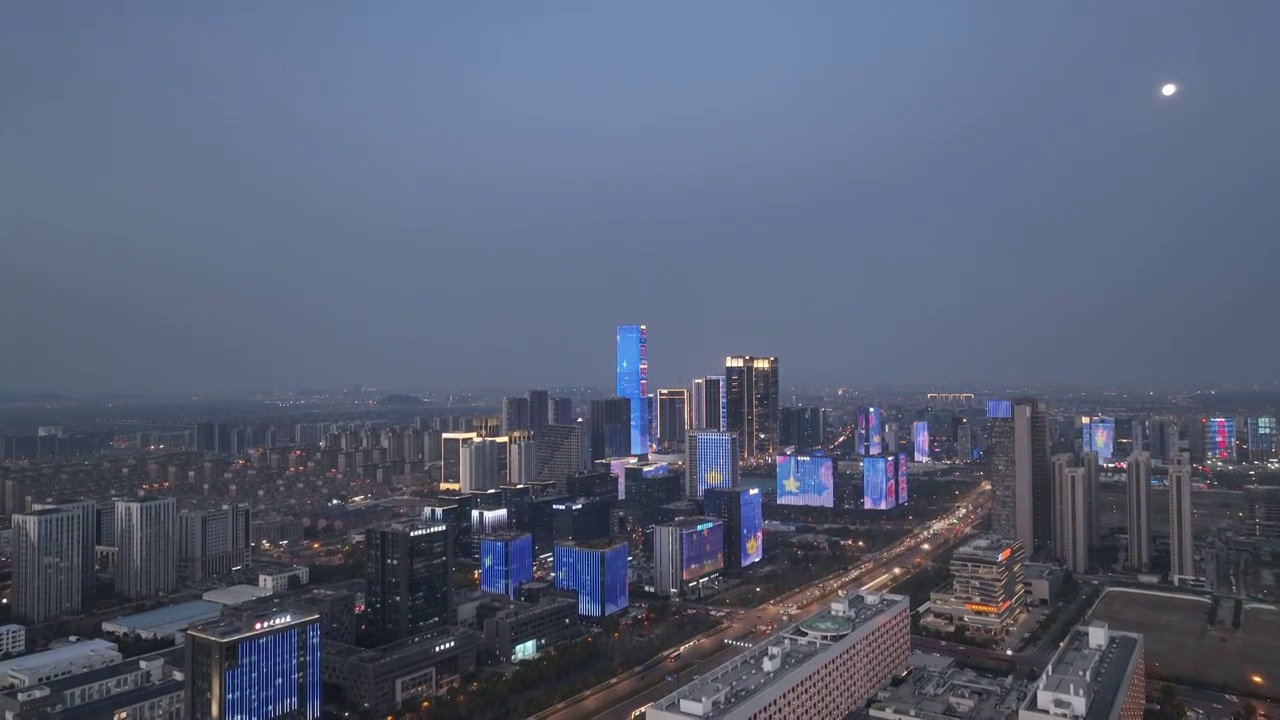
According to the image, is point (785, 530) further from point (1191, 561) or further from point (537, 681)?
point (537, 681)

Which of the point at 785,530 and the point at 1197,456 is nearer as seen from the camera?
the point at 785,530

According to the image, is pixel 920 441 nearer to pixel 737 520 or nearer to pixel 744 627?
pixel 737 520

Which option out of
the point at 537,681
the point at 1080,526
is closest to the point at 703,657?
the point at 537,681

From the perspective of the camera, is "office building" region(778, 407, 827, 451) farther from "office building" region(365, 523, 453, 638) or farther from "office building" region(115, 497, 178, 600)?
"office building" region(115, 497, 178, 600)

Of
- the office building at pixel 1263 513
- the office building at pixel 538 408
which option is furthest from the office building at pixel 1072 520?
the office building at pixel 538 408

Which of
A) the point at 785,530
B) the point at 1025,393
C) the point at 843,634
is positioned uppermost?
the point at 1025,393

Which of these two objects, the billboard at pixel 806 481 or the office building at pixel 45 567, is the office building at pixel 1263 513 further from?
the office building at pixel 45 567
